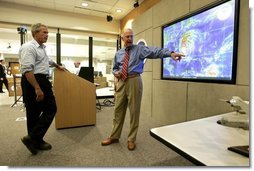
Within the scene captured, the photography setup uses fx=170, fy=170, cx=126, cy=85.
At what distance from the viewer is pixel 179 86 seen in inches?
110

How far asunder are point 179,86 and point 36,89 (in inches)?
81.8

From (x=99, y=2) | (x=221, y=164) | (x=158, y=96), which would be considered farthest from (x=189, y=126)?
(x=99, y=2)

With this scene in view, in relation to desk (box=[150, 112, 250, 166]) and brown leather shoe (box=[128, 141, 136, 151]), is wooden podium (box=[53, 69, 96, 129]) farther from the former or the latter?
desk (box=[150, 112, 250, 166])

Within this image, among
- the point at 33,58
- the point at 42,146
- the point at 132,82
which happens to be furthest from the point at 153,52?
the point at 42,146

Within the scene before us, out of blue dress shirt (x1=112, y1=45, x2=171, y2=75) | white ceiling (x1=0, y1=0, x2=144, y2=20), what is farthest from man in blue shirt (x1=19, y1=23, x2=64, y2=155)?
white ceiling (x1=0, y1=0, x2=144, y2=20)

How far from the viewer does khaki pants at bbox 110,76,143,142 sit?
7.07 feet

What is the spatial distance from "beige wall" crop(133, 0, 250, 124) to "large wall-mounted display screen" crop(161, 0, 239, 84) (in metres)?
0.08

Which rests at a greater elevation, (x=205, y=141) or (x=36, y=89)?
(x=36, y=89)

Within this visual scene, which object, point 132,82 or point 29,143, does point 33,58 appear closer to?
point 29,143

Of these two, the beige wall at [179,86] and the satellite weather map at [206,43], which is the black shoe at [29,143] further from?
→ the satellite weather map at [206,43]

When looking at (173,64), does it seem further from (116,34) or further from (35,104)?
(116,34)

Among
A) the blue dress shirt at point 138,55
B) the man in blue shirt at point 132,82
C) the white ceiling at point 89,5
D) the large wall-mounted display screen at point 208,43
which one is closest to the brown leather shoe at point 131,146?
the man in blue shirt at point 132,82

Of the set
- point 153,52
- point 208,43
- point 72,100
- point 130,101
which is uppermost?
point 208,43

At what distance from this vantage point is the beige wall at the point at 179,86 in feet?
6.07
